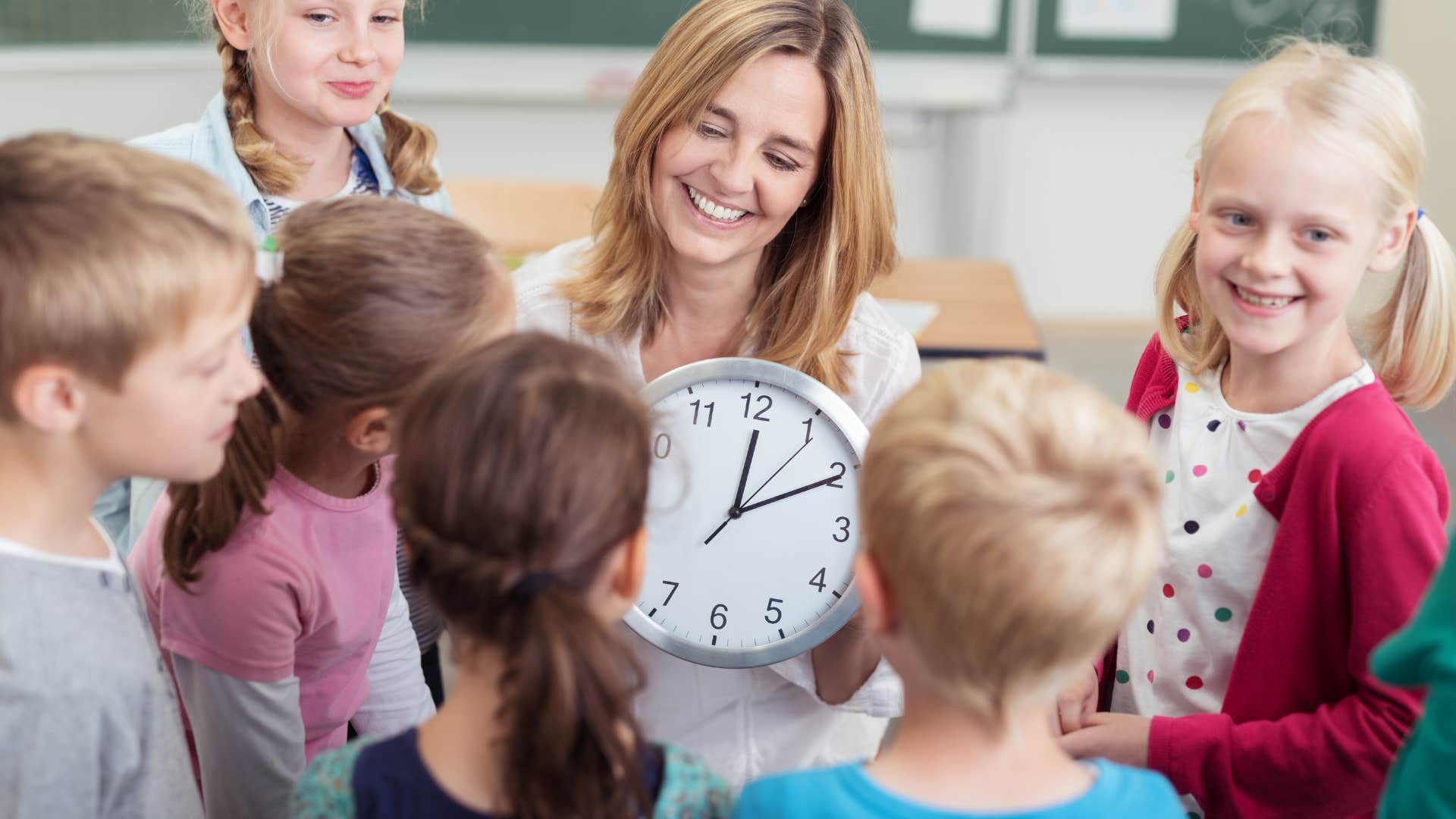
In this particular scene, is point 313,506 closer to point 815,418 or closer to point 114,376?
point 114,376

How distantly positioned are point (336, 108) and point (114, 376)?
1020mm

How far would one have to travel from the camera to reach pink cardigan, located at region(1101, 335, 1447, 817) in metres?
1.20

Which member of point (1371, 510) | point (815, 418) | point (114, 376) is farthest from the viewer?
point (815, 418)

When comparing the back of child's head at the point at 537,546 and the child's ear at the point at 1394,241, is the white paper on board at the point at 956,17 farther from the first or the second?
the back of child's head at the point at 537,546

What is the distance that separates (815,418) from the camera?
1.48 metres

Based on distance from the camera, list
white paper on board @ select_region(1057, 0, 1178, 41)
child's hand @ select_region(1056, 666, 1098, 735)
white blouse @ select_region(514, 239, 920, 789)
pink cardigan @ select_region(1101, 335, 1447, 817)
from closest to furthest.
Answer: pink cardigan @ select_region(1101, 335, 1447, 817) → child's hand @ select_region(1056, 666, 1098, 735) → white blouse @ select_region(514, 239, 920, 789) → white paper on board @ select_region(1057, 0, 1178, 41)

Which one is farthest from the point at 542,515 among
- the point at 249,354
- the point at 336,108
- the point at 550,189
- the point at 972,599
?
the point at 550,189

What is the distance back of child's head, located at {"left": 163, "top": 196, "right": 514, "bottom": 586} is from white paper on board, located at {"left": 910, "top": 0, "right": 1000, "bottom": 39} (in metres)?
3.97

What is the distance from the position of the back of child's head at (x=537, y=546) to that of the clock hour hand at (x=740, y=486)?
1.71ft

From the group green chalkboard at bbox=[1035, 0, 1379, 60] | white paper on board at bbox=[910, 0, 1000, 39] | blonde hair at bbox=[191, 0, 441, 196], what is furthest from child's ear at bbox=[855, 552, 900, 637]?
green chalkboard at bbox=[1035, 0, 1379, 60]

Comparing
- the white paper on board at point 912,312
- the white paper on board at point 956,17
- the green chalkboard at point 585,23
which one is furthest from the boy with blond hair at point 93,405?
the white paper on board at point 956,17

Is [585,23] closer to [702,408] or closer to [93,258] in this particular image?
[702,408]

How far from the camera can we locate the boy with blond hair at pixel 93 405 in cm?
102

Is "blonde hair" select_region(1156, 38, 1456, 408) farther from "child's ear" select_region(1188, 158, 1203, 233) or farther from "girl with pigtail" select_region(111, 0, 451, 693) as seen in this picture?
"girl with pigtail" select_region(111, 0, 451, 693)
